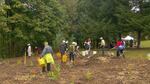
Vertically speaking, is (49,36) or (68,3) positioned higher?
(68,3)

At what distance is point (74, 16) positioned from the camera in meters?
68.2

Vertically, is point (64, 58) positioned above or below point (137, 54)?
above

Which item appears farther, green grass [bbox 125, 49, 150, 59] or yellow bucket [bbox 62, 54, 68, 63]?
green grass [bbox 125, 49, 150, 59]

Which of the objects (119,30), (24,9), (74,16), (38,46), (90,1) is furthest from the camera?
(74,16)

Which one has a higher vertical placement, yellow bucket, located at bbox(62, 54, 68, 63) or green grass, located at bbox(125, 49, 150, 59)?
yellow bucket, located at bbox(62, 54, 68, 63)

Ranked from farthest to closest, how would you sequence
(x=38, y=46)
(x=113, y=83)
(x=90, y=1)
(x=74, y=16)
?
1. (x=74, y=16)
2. (x=90, y=1)
3. (x=38, y=46)
4. (x=113, y=83)

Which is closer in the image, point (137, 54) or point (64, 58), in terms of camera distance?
point (64, 58)

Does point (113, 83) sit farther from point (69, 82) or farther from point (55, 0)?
point (55, 0)

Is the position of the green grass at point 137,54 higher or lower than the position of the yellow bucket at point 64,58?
lower

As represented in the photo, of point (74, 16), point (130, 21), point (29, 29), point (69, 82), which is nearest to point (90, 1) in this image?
point (74, 16)

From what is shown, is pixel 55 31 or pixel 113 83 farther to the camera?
pixel 55 31

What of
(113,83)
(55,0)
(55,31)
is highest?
(55,0)

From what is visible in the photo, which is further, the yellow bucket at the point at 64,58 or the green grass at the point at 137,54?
the green grass at the point at 137,54

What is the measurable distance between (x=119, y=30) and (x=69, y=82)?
41151 mm
